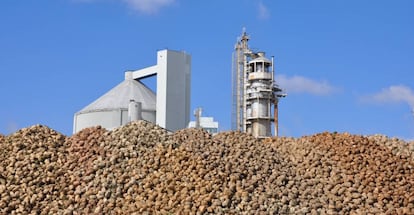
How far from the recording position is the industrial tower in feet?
99.4

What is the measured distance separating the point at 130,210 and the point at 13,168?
2.67 m

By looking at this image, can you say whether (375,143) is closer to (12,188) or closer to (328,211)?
(328,211)

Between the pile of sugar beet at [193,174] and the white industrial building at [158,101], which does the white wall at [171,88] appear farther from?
the pile of sugar beet at [193,174]

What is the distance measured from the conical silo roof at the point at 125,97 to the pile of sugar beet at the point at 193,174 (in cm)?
1851

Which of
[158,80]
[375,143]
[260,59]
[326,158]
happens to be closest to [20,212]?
[326,158]

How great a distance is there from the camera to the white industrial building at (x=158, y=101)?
30.0 metres

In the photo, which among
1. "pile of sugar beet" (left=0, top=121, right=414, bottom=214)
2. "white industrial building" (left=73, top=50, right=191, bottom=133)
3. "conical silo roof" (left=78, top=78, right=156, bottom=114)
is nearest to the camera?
"pile of sugar beet" (left=0, top=121, right=414, bottom=214)

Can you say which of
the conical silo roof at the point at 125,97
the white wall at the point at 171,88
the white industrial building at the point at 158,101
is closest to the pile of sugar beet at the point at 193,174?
the white industrial building at the point at 158,101

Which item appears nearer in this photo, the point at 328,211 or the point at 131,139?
the point at 328,211

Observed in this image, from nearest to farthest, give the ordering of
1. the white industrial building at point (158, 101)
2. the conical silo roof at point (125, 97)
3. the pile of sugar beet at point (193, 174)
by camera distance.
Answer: the pile of sugar beet at point (193, 174), the white industrial building at point (158, 101), the conical silo roof at point (125, 97)

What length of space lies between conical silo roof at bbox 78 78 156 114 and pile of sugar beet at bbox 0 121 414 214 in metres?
18.5

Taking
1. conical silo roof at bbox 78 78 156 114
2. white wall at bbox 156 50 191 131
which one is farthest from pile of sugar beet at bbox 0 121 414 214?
conical silo roof at bbox 78 78 156 114

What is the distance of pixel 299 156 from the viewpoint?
39.1 feet

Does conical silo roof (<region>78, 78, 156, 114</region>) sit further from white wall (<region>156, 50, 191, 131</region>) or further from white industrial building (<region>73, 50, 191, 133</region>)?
white wall (<region>156, 50, 191, 131</region>)
